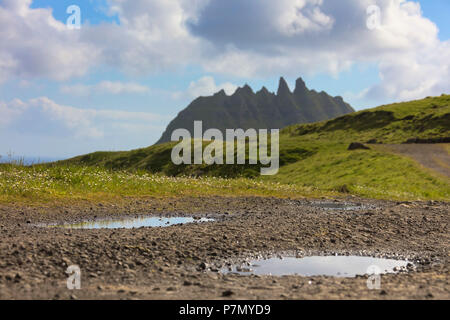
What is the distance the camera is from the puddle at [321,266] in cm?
1070

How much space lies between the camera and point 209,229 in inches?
586

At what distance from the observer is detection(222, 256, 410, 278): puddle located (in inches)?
421

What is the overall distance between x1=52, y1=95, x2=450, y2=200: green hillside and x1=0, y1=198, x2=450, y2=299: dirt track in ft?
53.8

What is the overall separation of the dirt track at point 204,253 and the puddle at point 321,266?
2.06ft

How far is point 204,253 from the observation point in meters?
12.0

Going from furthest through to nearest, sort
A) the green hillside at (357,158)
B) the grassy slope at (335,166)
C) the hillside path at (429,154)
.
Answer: the hillside path at (429,154) < the green hillside at (357,158) < the grassy slope at (335,166)

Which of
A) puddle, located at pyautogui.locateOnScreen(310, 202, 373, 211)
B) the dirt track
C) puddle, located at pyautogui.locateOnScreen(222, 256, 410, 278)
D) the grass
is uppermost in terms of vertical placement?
the grass

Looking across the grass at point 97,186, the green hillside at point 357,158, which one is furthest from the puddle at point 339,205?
the green hillside at point 357,158

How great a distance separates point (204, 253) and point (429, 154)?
48201mm

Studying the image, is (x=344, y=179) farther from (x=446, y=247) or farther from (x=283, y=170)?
(x=446, y=247)

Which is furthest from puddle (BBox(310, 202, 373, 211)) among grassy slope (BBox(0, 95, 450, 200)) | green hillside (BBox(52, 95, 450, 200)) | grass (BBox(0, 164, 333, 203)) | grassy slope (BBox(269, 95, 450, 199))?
grassy slope (BBox(269, 95, 450, 199))

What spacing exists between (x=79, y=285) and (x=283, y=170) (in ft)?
173

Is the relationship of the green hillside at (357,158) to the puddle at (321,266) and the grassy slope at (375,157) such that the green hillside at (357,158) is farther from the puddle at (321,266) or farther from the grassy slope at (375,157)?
the puddle at (321,266)

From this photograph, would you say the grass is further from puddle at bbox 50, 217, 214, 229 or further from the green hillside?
puddle at bbox 50, 217, 214, 229
